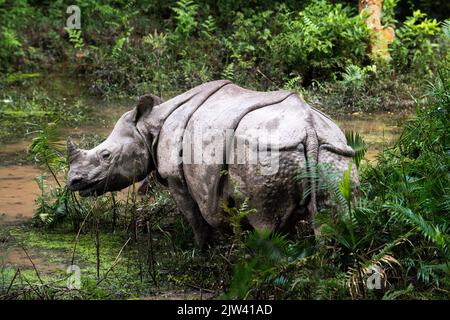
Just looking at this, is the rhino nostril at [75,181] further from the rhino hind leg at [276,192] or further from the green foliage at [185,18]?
the green foliage at [185,18]

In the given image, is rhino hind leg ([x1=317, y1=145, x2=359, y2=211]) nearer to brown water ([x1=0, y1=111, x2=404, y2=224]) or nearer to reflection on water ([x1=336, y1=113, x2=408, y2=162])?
brown water ([x1=0, y1=111, x2=404, y2=224])

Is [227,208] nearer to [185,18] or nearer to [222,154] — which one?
[222,154]

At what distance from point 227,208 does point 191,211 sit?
1206 mm

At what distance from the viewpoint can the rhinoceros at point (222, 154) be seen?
6.82 meters

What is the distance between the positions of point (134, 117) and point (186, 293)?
1.93 meters

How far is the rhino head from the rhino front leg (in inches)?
19.6

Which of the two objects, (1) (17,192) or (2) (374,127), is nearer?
(1) (17,192)

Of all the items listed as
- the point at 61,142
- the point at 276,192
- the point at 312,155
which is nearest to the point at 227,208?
the point at 276,192

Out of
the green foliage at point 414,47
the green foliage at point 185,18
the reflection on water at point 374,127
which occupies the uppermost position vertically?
the green foliage at point 185,18

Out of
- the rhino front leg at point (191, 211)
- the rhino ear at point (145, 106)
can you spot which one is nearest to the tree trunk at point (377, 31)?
the rhino ear at point (145, 106)

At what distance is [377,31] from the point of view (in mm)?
15578

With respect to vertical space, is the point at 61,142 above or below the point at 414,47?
below

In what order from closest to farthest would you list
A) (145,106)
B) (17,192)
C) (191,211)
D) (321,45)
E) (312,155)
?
(312,155), (191,211), (145,106), (17,192), (321,45)
